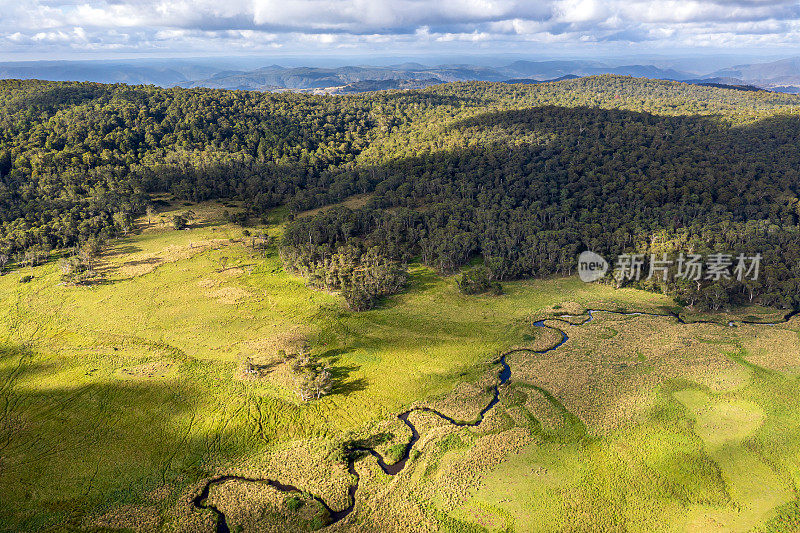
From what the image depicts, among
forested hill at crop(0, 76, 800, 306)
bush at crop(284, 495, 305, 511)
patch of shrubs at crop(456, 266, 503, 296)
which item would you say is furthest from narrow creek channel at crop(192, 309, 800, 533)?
forested hill at crop(0, 76, 800, 306)

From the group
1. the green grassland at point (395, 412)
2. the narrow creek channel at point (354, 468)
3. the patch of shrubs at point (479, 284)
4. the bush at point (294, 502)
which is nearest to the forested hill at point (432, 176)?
the patch of shrubs at point (479, 284)

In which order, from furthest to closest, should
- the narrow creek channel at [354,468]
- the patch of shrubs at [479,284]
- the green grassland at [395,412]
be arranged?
1. the patch of shrubs at [479,284]
2. the green grassland at [395,412]
3. the narrow creek channel at [354,468]

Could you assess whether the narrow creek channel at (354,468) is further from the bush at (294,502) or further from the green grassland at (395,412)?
the bush at (294,502)

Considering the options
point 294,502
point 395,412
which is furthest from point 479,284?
point 294,502

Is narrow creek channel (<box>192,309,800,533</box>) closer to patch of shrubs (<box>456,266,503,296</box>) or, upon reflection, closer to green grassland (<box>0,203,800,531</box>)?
green grassland (<box>0,203,800,531</box>)

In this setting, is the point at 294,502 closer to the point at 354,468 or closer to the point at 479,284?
the point at 354,468

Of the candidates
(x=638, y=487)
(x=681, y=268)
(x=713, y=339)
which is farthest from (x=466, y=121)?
(x=638, y=487)

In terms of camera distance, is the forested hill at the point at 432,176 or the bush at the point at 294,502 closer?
the bush at the point at 294,502
